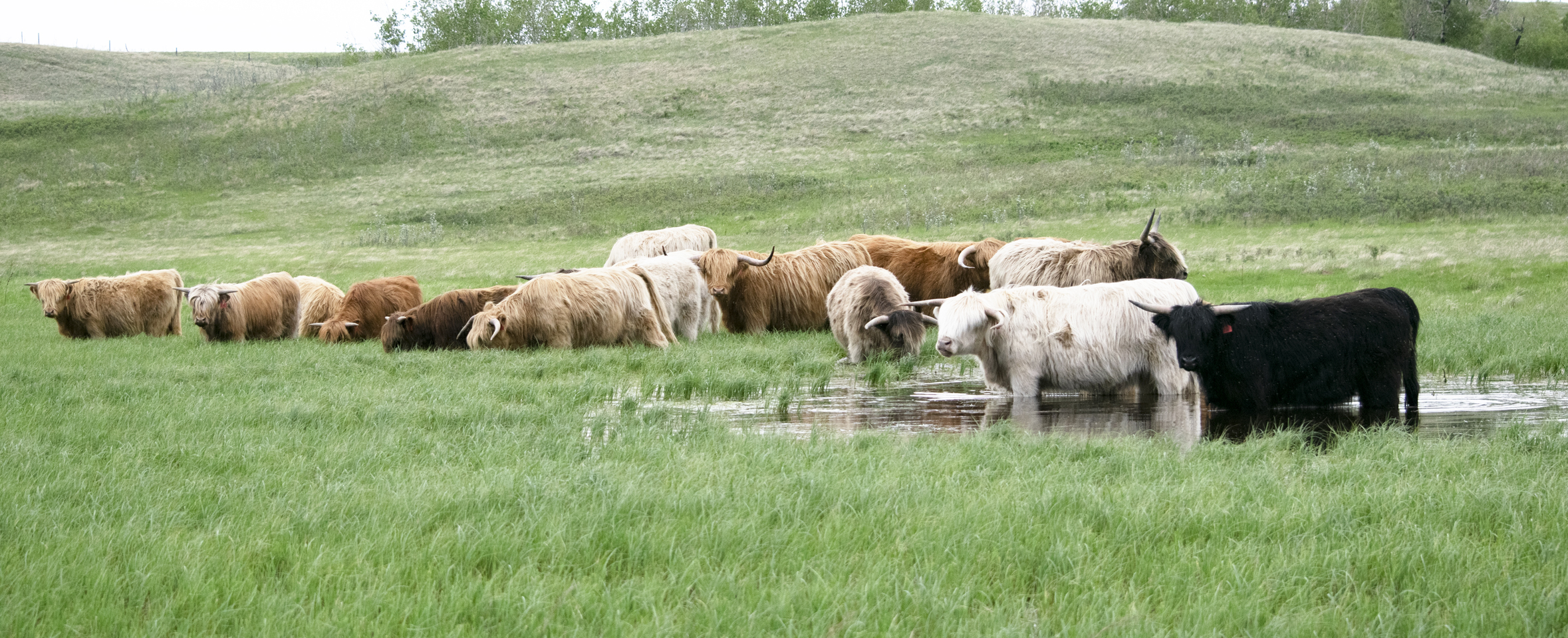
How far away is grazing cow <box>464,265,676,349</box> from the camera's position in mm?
11031

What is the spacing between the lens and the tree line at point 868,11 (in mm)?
84750

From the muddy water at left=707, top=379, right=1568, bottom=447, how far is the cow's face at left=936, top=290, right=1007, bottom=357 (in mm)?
378

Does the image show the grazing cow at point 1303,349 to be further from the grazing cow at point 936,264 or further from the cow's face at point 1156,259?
the grazing cow at point 936,264

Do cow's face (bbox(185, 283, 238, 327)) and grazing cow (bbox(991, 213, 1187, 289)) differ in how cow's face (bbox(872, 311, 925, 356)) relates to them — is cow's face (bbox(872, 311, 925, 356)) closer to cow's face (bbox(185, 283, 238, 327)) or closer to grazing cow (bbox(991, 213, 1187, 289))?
grazing cow (bbox(991, 213, 1187, 289))

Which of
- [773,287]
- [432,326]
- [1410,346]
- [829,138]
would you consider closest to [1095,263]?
[773,287]

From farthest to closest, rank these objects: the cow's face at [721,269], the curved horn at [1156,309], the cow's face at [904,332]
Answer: the cow's face at [721,269] < the cow's face at [904,332] < the curved horn at [1156,309]

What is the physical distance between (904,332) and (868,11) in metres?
96.1

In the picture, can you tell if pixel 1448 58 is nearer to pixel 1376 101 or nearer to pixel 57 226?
pixel 1376 101

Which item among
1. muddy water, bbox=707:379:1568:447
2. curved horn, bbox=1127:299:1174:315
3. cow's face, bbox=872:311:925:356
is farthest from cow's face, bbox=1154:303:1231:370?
cow's face, bbox=872:311:925:356

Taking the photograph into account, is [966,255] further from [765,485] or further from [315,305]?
[765,485]

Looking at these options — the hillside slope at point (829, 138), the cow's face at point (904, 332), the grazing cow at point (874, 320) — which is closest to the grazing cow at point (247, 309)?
the grazing cow at point (874, 320)

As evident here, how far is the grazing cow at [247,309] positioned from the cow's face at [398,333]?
265 centimetres

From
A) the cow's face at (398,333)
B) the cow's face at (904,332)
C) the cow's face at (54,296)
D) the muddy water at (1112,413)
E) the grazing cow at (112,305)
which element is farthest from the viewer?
the grazing cow at (112,305)

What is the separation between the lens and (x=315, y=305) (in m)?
14.0
